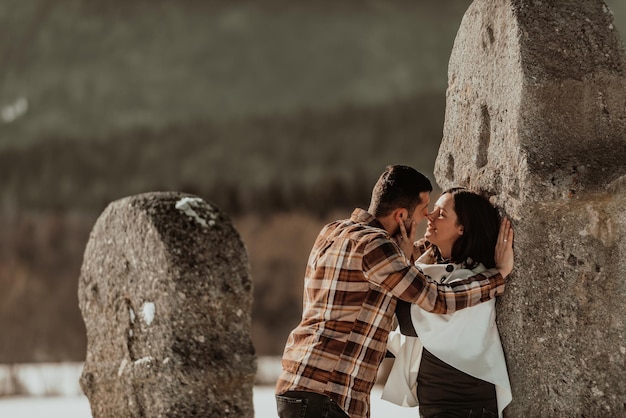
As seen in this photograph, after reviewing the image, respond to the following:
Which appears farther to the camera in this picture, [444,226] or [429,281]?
[444,226]

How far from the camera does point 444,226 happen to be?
3143mm

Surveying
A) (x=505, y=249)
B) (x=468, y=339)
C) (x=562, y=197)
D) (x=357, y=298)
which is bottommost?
(x=468, y=339)

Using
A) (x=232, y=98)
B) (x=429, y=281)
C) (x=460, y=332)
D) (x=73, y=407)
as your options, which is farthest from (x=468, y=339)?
(x=232, y=98)

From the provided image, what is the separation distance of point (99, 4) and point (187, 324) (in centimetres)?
1400

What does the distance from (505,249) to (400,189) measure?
1.38 ft

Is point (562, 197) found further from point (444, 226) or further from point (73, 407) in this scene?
point (73, 407)

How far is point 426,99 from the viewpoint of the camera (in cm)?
1719

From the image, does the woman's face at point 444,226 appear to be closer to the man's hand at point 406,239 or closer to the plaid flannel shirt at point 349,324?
the man's hand at point 406,239

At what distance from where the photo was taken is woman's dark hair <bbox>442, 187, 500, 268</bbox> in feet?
10.00

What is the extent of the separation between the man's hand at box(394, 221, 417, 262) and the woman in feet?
0.26

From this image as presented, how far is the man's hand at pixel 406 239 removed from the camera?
10.6 feet

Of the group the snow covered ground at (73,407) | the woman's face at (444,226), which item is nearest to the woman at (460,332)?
the woman's face at (444,226)

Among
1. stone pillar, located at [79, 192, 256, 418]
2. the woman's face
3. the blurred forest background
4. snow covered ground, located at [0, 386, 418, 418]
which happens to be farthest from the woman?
the blurred forest background

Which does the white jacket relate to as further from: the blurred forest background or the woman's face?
the blurred forest background
